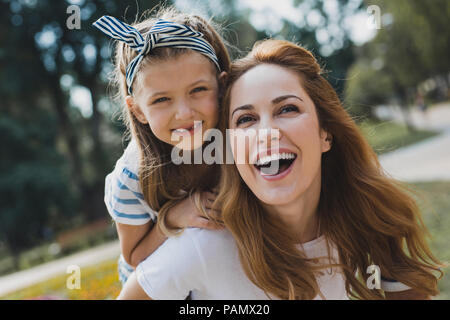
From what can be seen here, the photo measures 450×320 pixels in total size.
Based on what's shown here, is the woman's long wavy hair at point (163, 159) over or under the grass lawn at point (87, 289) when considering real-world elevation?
over

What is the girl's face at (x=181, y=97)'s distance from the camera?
1947mm

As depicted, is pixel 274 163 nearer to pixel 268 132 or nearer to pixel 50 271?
pixel 268 132

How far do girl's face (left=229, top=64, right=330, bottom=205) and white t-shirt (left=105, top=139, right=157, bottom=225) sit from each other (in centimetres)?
68

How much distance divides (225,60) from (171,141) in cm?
57

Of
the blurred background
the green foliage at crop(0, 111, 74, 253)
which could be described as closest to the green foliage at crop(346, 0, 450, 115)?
the blurred background

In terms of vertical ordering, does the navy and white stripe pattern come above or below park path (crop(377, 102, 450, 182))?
below

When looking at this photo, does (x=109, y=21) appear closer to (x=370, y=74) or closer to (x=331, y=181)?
(x=331, y=181)

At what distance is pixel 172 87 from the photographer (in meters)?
1.95

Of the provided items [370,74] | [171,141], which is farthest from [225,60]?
[370,74]

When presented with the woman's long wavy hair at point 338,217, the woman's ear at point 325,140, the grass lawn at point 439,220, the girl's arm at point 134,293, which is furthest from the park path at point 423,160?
the girl's arm at point 134,293

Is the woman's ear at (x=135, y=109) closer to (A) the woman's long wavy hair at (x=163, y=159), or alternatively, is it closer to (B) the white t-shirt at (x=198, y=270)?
(A) the woman's long wavy hair at (x=163, y=159)

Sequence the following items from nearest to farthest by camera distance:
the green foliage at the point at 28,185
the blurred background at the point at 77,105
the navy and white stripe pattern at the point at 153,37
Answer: the navy and white stripe pattern at the point at 153,37 → the blurred background at the point at 77,105 → the green foliage at the point at 28,185

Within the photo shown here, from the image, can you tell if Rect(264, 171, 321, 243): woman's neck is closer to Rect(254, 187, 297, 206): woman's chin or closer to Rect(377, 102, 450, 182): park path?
Rect(254, 187, 297, 206): woman's chin

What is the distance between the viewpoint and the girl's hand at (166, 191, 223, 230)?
74.8 inches
